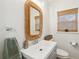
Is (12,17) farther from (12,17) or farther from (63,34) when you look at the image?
(63,34)

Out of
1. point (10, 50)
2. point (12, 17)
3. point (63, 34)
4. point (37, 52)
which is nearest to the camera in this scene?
point (10, 50)

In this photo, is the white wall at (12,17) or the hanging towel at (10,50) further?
the white wall at (12,17)

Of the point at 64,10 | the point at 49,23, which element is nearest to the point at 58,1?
the point at 64,10

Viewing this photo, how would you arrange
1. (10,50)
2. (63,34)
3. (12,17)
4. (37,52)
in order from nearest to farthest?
(10,50)
(12,17)
(37,52)
(63,34)

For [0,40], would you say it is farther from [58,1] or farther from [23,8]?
[58,1]

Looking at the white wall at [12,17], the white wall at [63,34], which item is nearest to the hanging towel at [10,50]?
the white wall at [12,17]

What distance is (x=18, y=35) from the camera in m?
1.42

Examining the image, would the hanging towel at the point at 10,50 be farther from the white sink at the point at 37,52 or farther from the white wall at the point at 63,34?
the white wall at the point at 63,34

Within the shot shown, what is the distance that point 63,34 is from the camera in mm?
2703

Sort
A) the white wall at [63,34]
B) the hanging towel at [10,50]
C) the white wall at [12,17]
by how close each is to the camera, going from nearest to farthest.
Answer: the hanging towel at [10,50] → the white wall at [12,17] → the white wall at [63,34]

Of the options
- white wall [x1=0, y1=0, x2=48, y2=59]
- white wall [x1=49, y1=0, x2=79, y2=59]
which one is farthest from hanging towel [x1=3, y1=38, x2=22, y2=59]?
white wall [x1=49, y1=0, x2=79, y2=59]

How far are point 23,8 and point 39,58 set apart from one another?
3.17 feet

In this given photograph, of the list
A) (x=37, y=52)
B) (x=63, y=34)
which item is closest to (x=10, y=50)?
(x=37, y=52)

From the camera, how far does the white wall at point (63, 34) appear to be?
248cm
